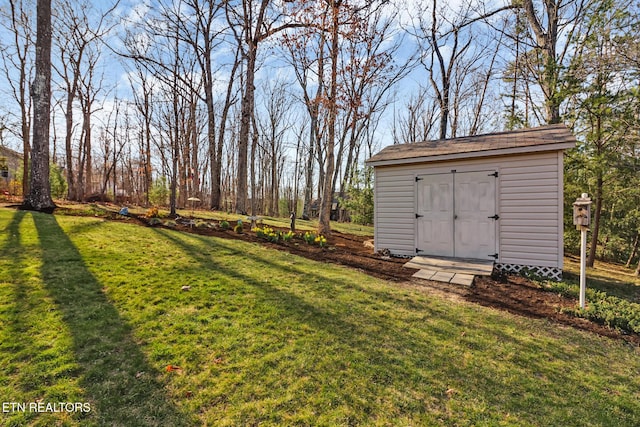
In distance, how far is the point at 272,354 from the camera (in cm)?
238

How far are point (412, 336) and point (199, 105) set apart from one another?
20.2 meters

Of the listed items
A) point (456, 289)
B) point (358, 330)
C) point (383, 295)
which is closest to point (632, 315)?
point (456, 289)

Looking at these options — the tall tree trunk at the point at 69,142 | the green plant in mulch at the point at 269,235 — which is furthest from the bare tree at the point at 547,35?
the tall tree trunk at the point at 69,142

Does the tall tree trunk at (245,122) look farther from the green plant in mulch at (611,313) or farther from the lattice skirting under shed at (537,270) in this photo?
A: the green plant in mulch at (611,313)

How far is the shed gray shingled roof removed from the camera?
17.2 feet

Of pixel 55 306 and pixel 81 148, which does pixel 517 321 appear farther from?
pixel 81 148

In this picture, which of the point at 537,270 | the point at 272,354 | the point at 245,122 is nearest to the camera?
the point at 272,354

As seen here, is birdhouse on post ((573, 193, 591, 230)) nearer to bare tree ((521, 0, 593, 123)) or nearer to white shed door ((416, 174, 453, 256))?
white shed door ((416, 174, 453, 256))

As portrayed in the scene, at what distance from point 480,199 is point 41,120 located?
10170 mm

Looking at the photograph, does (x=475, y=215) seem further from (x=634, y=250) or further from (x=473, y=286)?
(x=634, y=250)

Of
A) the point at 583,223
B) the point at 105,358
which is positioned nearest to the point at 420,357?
the point at 105,358

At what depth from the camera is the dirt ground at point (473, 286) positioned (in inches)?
146

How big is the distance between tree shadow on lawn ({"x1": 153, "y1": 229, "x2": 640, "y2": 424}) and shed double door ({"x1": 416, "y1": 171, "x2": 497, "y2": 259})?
265 cm

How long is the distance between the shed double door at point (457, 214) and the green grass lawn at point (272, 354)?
2498mm
